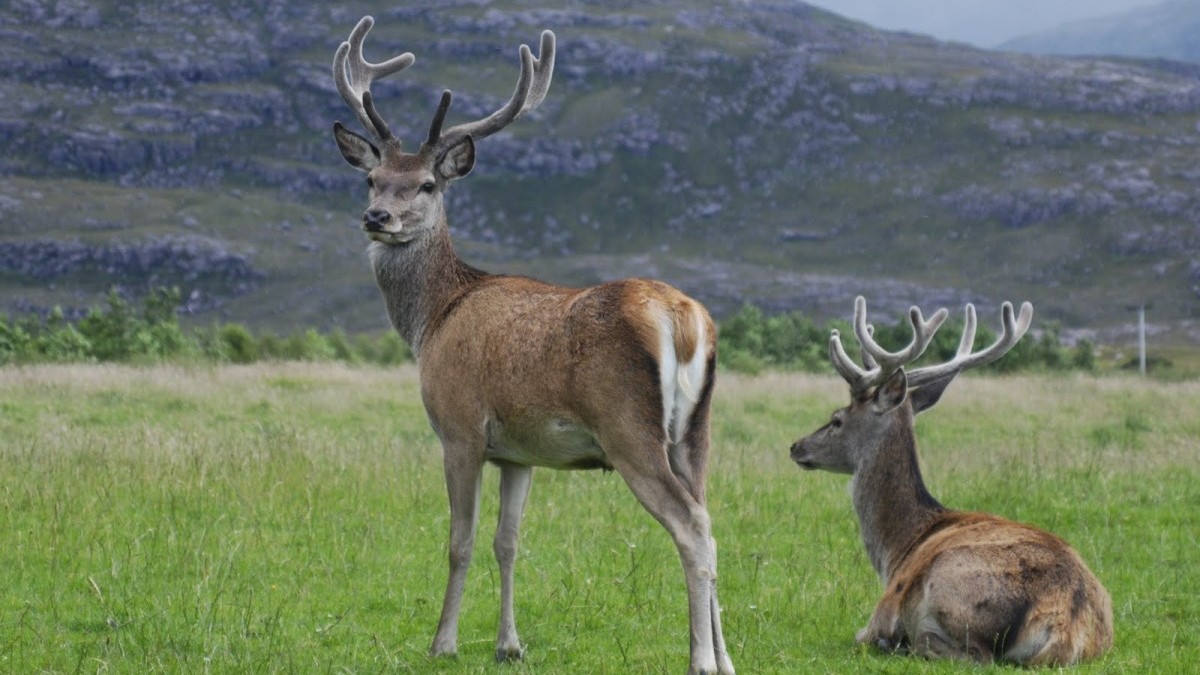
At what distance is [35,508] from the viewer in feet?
35.5

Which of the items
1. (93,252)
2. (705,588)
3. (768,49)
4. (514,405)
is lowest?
(93,252)

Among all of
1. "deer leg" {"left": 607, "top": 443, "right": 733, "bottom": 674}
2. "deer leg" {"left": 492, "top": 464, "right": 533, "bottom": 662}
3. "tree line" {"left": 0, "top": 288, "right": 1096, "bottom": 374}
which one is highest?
"deer leg" {"left": 607, "top": 443, "right": 733, "bottom": 674}

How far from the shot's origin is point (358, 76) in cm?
959

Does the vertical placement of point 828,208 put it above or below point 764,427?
below

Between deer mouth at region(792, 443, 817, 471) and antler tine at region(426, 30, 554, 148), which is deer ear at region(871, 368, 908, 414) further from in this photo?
antler tine at region(426, 30, 554, 148)

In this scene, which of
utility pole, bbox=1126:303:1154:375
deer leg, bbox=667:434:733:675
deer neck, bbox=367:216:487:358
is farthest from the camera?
utility pole, bbox=1126:303:1154:375

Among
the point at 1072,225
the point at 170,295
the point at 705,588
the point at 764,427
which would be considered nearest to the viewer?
the point at 705,588

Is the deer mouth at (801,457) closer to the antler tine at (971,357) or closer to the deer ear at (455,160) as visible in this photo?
the antler tine at (971,357)

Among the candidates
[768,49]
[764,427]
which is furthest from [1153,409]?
[768,49]

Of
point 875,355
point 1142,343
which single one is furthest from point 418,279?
point 1142,343

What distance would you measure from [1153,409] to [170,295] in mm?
22864

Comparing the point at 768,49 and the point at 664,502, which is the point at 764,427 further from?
the point at 768,49

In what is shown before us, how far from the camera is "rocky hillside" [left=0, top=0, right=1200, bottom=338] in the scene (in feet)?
442

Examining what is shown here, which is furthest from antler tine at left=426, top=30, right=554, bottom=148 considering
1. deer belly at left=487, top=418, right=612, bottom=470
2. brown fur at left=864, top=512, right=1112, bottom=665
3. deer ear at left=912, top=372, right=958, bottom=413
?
brown fur at left=864, top=512, right=1112, bottom=665
